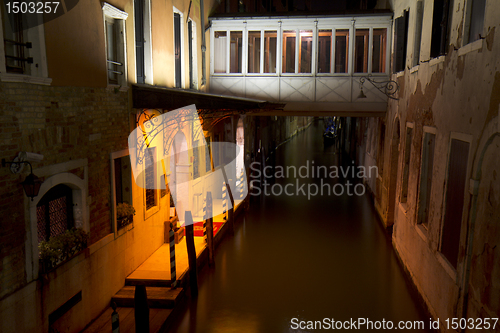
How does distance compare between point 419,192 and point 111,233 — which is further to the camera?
point 419,192

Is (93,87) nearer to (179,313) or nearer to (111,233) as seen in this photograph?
(111,233)

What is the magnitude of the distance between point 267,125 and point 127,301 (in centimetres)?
1936

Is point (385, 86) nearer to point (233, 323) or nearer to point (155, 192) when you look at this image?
point (155, 192)

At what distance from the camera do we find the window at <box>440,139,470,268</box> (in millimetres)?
5273

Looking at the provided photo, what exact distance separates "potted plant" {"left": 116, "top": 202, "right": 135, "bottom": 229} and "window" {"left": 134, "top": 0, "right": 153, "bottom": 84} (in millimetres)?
2383

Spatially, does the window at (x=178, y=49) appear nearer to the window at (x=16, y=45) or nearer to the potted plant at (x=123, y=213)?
the potted plant at (x=123, y=213)

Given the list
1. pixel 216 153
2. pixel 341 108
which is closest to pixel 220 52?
pixel 216 153

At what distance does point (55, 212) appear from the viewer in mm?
5316

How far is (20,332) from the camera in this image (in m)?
4.38

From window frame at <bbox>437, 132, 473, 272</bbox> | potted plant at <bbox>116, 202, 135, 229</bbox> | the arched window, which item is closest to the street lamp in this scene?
the arched window

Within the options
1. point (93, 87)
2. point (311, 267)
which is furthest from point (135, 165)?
point (311, 267)

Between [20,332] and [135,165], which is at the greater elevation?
[135,165]

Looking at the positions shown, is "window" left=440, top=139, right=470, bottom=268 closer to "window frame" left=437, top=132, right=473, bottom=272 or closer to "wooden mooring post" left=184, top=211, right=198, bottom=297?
"window frame" left=437, top=132, right=473, bottom=272

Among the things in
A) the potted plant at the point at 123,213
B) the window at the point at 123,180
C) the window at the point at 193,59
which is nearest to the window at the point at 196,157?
the window at the point at 193,59
